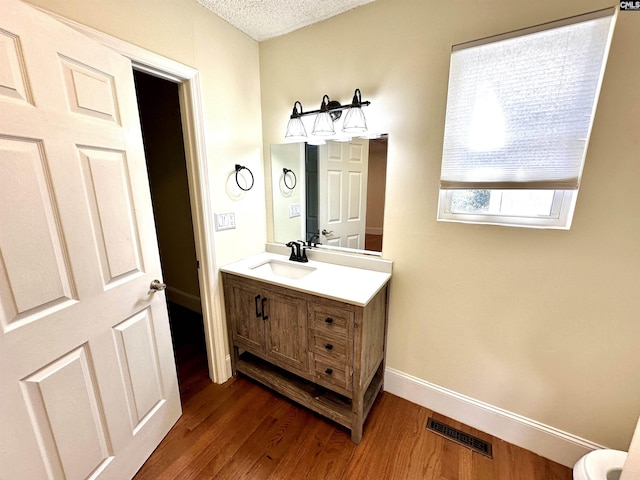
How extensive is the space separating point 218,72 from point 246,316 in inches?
62.8

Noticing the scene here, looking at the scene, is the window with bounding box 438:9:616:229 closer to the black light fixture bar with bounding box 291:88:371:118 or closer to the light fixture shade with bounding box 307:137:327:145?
the black light fixture bar with bounding box 291:88:371:118

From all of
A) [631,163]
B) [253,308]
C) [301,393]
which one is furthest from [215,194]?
[631,163]

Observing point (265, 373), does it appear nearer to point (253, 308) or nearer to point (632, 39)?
point (253, 308)

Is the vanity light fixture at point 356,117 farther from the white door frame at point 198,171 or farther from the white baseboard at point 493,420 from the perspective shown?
the white baseboard at point 493,420

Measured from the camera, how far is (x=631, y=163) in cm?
106

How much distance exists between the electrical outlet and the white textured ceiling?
1168mm

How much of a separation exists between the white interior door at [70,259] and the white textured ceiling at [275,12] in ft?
2.42

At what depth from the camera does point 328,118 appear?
1657 mm

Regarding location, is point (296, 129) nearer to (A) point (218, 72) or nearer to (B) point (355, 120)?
(B) point (355, 120)

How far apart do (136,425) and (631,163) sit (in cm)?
254

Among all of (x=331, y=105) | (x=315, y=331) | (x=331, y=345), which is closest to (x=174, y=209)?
(x=331, y=105)

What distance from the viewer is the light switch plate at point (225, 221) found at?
1.75 m

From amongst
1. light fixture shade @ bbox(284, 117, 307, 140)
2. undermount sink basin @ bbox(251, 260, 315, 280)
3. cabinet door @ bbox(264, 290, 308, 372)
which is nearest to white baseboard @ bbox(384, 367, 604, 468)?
cabinet door @ bbox(264, 290, 308, 372)

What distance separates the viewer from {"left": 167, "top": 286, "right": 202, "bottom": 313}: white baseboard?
2.88 metres
